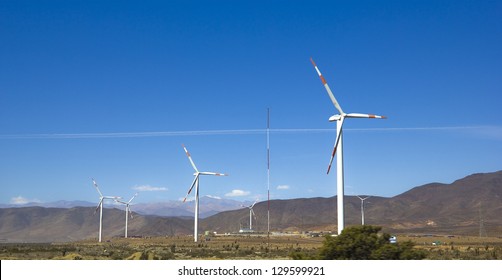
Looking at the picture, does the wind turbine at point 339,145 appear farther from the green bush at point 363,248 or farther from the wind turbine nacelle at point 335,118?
the green bush at point 363,248

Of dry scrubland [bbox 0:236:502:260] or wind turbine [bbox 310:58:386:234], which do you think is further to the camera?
dry scrubland [bbox 0:236:502:260]

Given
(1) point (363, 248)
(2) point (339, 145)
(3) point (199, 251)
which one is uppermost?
(2) point (339, 145)

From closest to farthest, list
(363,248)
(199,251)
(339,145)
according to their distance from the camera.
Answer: (363,248) → (339,145) → (199,251)

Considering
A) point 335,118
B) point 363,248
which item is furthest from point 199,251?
point 363,248

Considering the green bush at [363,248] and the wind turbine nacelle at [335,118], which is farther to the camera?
the wind turbine nacelle at [335,118]

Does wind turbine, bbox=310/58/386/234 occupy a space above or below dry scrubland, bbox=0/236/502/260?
above

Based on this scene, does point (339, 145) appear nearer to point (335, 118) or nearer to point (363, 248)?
point (335, 118)

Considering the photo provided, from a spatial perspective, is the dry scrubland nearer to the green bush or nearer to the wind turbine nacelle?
the green bush

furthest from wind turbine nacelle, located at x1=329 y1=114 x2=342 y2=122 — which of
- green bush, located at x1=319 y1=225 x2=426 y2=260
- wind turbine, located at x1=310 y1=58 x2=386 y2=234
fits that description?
green bush, located at x1=319 y1=225 x2=426 y2=260

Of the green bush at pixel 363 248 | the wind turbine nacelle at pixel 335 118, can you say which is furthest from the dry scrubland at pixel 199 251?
the wind turbine nacelle at pixel 335 118
